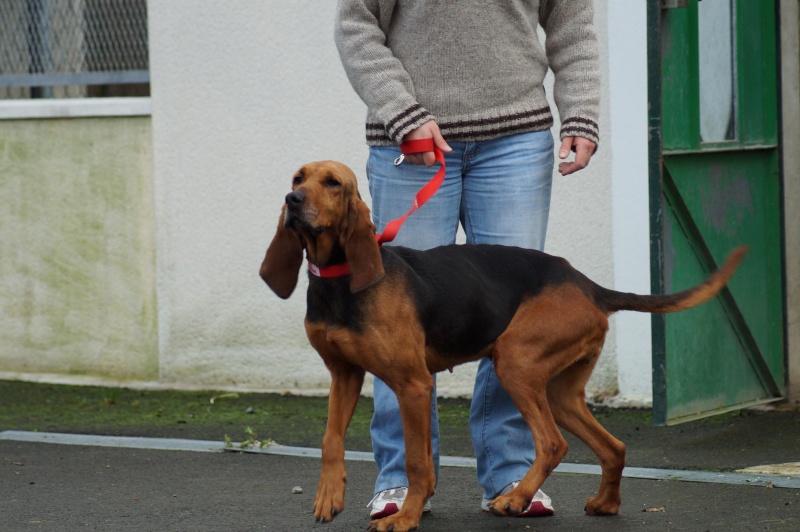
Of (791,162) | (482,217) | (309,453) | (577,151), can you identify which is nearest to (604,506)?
(482,217)

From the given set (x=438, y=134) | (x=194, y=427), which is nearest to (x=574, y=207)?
(x=194, y=427)

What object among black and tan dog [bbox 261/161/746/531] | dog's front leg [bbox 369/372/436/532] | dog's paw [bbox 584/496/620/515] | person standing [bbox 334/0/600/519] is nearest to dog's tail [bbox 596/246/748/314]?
black and tan dog [bbox 261/161/746/531]

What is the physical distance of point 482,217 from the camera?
473 cm

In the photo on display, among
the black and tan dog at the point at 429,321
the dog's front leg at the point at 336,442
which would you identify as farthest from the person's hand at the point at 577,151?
the dog's front leg at the point at 336,442

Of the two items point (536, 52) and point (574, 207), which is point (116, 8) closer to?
point (574, 207)

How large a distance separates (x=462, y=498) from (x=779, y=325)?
2.72 meters

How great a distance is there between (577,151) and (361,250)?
100 cm

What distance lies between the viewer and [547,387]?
468cm

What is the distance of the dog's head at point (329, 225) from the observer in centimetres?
405

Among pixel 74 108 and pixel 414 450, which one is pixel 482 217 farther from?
pixel 74 108

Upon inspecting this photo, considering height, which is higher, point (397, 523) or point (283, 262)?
point (283, 262)

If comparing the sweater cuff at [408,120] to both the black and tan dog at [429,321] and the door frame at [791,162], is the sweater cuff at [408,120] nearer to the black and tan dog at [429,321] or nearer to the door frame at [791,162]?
the black and tan dog at [429,321]

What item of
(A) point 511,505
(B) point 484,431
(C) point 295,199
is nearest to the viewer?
(C) point 295,199

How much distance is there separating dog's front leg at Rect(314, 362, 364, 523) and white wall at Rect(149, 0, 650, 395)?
3316mm
